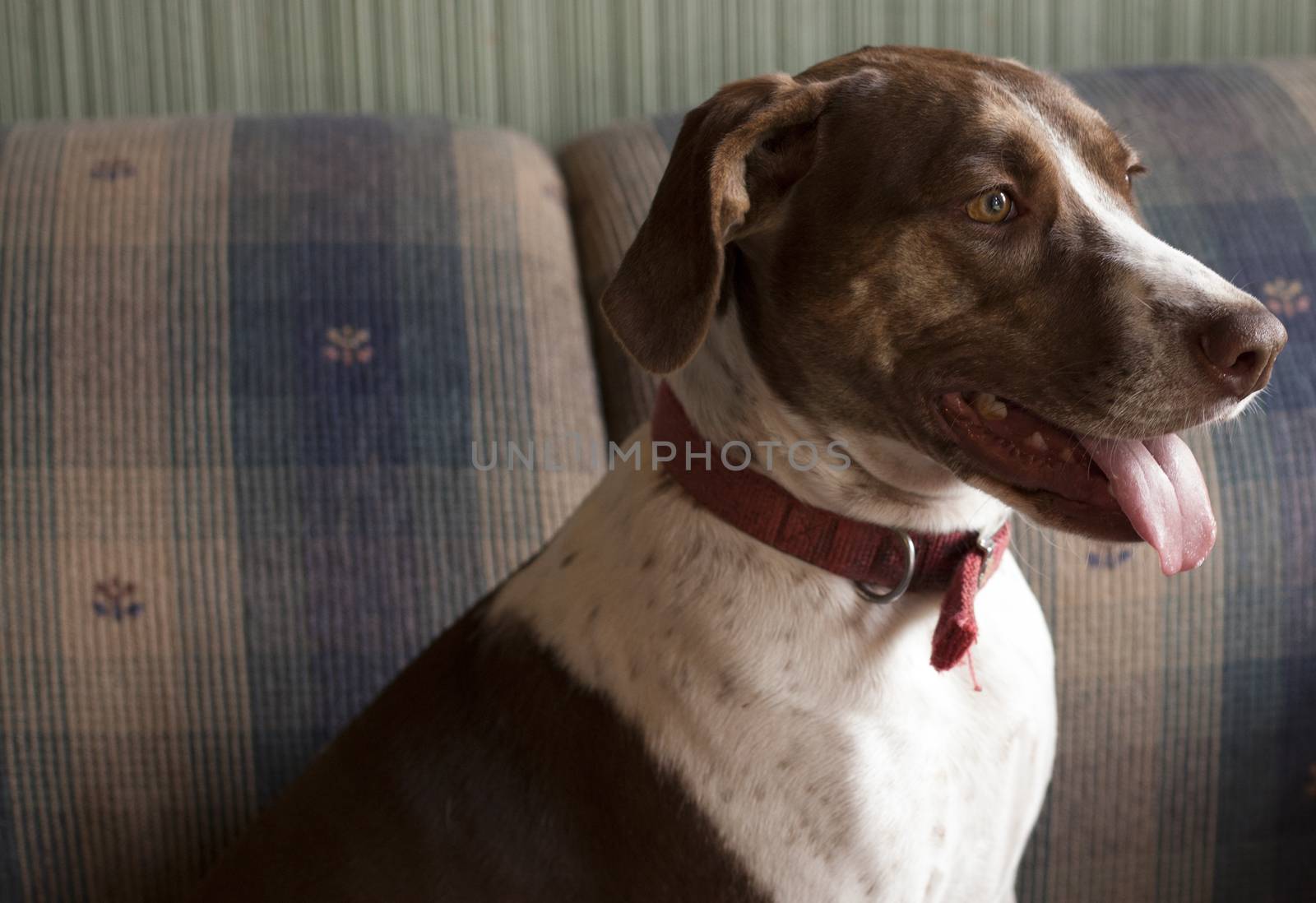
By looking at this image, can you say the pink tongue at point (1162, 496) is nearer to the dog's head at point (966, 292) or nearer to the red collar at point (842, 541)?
the dog's head at point (966, 292)

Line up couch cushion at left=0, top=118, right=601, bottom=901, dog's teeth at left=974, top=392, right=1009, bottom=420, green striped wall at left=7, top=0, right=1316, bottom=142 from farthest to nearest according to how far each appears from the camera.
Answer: green striped wall at left=7, top=0, right=1316, bottom=142, couch cushion at left=0, top=118, right=601, bottom=901, dog's teeth at left=974, top=392, right=1009, bottom=420

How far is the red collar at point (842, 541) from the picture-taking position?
3.88ft

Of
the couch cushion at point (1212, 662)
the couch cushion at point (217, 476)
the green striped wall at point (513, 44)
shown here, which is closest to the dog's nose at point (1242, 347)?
the couch cushion at point (1212, 662)

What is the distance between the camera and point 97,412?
5.69ft

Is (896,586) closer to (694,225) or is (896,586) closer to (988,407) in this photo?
(988,407)

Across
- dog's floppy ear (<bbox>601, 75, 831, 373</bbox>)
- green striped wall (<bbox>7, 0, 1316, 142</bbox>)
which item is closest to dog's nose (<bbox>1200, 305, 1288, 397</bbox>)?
dog's floppy ear (<bbox>601, 75, 831, 373</bbox>)

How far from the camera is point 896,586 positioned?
3.91 feet

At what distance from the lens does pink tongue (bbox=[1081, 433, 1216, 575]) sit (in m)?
1.06

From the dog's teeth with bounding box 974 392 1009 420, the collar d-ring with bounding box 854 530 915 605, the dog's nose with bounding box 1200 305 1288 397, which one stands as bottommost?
the collar d-ring with bounding box 854 530 915 605

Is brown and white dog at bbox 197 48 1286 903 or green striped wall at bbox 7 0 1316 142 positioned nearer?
brown and white dog at bbox 197 48 1286 903

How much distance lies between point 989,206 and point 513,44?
4.24 ft

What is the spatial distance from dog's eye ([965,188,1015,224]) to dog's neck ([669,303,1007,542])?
0.22 metres

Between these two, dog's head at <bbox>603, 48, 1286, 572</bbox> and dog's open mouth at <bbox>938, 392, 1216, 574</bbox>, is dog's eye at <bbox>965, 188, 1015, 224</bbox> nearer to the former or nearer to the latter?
dog's head at <bbox>603, 48, 1286, 572</bbox>

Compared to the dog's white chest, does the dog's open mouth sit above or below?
above
